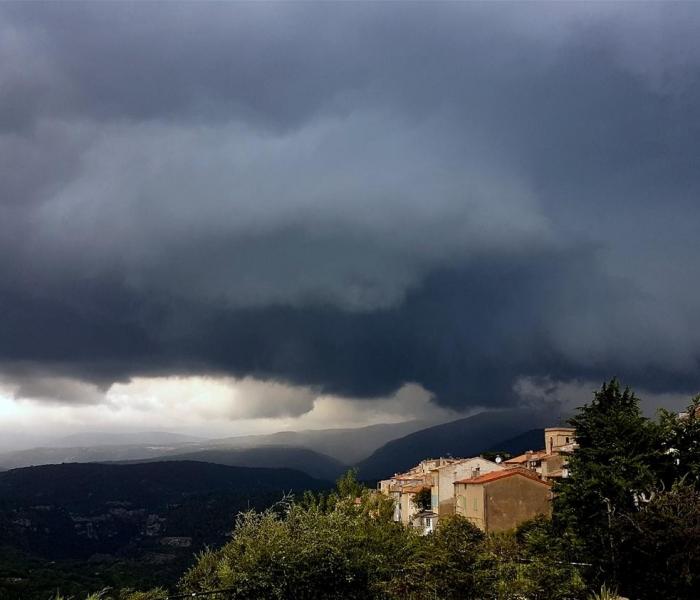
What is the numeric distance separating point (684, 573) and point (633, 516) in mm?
3788

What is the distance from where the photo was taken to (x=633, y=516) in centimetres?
2556

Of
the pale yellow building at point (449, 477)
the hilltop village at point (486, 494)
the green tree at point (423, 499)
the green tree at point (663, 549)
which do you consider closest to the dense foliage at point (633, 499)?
the green tree at point (663, 549)

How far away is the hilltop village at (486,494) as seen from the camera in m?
67.0

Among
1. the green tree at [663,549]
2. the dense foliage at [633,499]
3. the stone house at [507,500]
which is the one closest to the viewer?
the green tree at [663,549]

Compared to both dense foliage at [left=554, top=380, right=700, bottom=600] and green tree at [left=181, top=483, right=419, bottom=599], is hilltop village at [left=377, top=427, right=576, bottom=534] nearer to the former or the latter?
dense foliage at [left=554, top=380, right=700, bottom=600]

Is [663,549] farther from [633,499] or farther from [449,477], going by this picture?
[449,477]

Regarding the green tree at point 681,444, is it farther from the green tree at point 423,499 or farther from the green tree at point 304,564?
the green tree at point 423,499

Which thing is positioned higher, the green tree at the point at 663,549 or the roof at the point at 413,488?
the green tree at the point at 663,549

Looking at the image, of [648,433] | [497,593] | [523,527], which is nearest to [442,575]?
[497,593]

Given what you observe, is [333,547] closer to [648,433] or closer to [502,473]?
[648,433]

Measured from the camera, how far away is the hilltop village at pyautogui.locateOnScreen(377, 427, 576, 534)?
67000mm

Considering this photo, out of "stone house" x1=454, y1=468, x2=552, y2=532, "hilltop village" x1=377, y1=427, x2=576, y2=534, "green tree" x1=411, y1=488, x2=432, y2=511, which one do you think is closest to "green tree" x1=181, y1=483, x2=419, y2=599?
"hilltop village" x1=377, y1=427, x2=576, y2=534

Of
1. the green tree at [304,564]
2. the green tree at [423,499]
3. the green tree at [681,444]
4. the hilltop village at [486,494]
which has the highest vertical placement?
the green tree at [681,444]

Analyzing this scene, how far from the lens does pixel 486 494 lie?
67.2m
